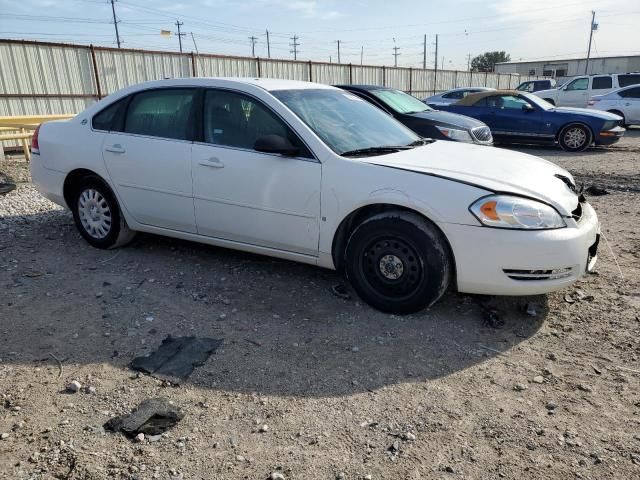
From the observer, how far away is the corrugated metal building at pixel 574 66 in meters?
57.1

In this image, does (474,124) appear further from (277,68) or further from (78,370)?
(277,68)

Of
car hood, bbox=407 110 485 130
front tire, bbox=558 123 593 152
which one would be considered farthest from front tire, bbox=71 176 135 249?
front tire, bbox=558 123 593 152

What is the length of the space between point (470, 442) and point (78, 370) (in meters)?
2.30

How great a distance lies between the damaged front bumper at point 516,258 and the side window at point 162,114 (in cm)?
247

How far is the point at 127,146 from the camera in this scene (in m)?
4.78

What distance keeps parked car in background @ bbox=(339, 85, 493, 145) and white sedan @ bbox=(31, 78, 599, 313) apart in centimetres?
442

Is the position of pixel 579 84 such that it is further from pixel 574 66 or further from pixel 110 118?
pixel 574 66

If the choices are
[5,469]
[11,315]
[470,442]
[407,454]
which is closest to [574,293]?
[470,442]

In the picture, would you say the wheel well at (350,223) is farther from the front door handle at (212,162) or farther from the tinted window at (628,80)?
the tinted window at (628,80)

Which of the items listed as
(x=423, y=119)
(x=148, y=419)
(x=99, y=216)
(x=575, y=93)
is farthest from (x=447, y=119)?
(x=575, y=93)

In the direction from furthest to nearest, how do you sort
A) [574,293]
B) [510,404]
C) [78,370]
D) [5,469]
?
[574,293] → [78,370] → [510,404] → [5,469]

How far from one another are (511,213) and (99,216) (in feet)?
12.6

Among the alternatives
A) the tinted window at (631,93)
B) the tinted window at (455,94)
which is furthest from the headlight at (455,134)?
the tinted window at (631,93)

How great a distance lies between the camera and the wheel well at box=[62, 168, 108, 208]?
202 inches
